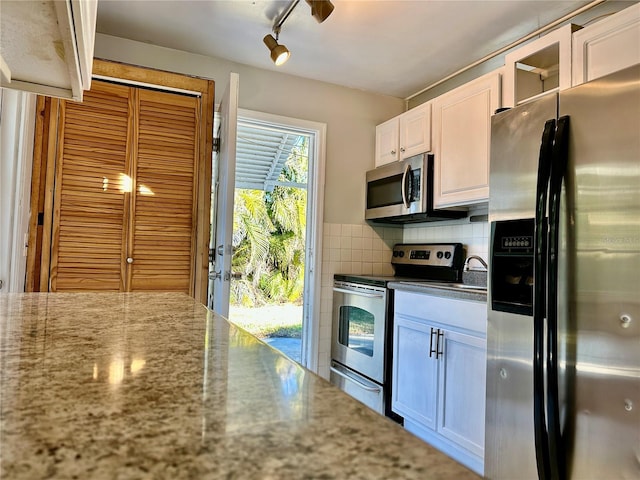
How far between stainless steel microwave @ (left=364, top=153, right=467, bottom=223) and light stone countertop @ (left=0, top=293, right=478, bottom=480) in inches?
88.7

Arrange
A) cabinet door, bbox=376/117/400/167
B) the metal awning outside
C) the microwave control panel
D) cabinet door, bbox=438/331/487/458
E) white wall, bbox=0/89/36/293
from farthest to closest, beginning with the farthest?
the metal awning outside → cabinet door, bbox=376/117/400/167 → the microwave control panel → white wall, bbox=0/89/36/293 → cabinet door, bbox=438/331/487/458

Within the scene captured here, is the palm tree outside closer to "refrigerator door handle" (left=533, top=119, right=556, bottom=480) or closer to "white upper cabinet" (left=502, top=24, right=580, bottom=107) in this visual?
"white upper cabinet" (left=502, top=24, right=580, bottom=107)

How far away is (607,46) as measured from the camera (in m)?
1.74

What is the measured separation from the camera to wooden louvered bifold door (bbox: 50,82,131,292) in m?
Answer: 2.13

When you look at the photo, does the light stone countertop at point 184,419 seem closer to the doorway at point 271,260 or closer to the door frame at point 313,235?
the door frame at point 313,235

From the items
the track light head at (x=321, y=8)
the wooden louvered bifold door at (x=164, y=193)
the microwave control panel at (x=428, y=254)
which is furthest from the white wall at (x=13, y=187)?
the microwave control panel at (x=428, y=254)

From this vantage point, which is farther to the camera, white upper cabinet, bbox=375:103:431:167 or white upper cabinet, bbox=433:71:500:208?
white upper cabinet, bbox=375:103:431:167

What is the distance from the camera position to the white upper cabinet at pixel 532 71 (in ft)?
6.73

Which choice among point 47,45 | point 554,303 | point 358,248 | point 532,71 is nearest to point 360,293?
point 358,248

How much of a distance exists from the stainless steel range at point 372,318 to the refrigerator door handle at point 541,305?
1.10 metres

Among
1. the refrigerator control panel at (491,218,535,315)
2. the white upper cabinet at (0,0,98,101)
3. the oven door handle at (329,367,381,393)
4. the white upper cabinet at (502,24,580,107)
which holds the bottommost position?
the oven door handle at (329,367,381,393)

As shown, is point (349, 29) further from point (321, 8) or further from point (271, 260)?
point (271, 260)

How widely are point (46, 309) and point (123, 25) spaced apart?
212cm

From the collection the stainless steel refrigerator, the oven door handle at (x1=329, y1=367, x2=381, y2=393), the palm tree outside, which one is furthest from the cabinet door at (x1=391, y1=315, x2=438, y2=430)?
the palm tree outside
